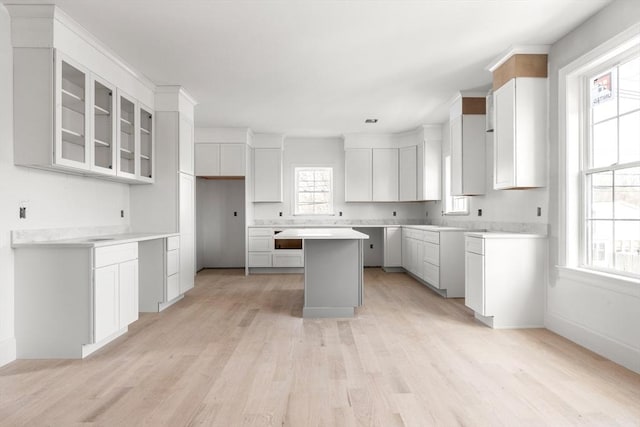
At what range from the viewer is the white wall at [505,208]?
400 centimetres

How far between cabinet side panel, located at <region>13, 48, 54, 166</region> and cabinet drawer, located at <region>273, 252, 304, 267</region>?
189 inches

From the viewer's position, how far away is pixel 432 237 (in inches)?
230

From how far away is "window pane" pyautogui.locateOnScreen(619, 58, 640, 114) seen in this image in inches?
117

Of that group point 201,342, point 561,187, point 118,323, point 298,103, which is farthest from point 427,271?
point 118,323

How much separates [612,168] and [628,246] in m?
0.62

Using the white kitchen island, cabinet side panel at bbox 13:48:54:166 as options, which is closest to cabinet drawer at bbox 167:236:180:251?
the white kitchen island

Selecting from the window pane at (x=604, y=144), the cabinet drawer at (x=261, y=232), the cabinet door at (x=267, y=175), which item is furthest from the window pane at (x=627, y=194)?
the cabinet door at (x=267, y=175)

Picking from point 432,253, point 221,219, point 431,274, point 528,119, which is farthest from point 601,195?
point 221,219

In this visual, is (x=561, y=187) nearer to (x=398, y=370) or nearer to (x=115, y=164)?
(x=398, y=370)

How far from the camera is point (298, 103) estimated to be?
5816mm

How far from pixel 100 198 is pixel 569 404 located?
4.43 m

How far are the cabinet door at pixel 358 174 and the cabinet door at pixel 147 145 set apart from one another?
4.03m

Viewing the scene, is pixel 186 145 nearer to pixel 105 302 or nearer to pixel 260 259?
pixel 105 302

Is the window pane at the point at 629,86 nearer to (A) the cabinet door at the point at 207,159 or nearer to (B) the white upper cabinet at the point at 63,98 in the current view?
(B) the white upper cabinet at the point at 63,98
